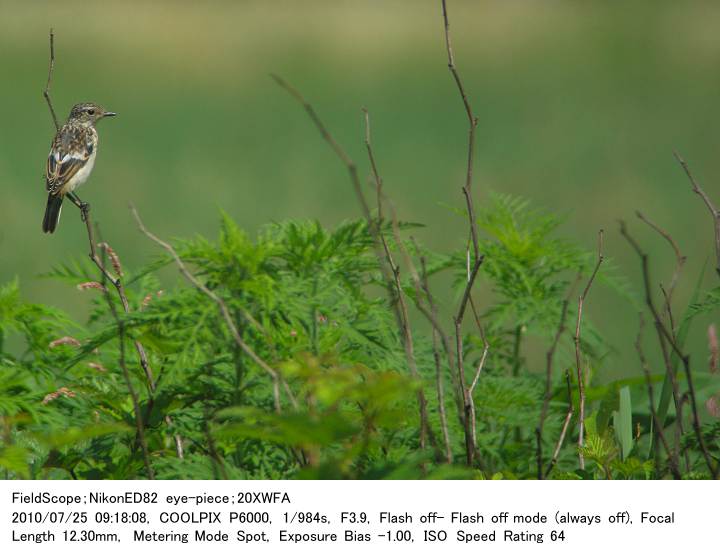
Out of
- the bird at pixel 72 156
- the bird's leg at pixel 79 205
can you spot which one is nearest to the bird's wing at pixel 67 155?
the bird at pixel 72 156

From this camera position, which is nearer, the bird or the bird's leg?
the bird's leg

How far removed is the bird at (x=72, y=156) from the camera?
2.41 meters

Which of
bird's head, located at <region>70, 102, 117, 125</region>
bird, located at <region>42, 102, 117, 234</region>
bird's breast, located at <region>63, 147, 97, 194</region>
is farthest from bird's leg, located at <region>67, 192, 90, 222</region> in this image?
bird's head, located at <region>70, 102, 117, 125</region>

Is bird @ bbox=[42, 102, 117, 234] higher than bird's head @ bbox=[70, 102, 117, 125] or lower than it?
lower

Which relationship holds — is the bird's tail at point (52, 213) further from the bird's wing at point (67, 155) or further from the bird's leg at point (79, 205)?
the bird's leg at point (79, 205)

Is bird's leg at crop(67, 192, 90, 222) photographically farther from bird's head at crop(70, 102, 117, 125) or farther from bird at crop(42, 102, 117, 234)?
bird's head at crop(70, 102, 117, 125)

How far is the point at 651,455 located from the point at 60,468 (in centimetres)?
90

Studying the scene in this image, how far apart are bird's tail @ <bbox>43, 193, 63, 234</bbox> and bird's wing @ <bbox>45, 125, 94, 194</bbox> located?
0.03m

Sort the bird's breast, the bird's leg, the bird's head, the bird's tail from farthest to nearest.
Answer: the bird's head, the bird's breast, the bird's tail, the bird's leg

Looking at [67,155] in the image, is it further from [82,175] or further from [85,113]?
[85,113]

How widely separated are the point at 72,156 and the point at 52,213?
0.87 feet

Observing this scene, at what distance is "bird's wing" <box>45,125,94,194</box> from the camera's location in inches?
95.1
